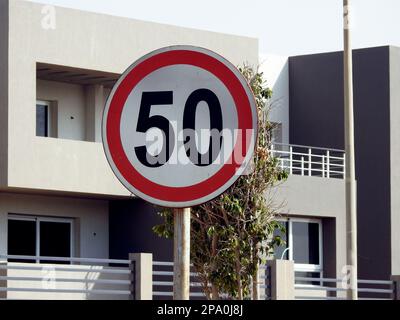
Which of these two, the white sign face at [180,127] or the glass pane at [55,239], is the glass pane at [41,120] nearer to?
the glass pane at [55,239]

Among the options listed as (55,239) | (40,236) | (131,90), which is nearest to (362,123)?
(55,239)

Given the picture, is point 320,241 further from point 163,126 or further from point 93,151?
point 163,126

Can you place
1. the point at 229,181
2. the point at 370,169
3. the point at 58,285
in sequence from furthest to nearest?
the point at 370,169
the point at 58,285
the point at 229,181

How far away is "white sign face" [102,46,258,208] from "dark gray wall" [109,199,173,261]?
2047 centimetres

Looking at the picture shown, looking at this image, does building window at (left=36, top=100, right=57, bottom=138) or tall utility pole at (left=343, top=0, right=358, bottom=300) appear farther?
building window at (left=36, top=100, right=57, bottom=138)

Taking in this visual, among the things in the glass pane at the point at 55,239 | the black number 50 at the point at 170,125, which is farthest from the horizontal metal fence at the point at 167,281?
A: the black number 50 at the point at 170,125

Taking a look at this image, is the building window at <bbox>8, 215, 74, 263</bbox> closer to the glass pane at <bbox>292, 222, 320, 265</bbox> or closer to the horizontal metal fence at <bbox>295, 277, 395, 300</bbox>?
the glass pane at <bbox>292, 222, 320, 265</bbox>

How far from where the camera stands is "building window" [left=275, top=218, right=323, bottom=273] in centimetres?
2608

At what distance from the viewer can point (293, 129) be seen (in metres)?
31.1

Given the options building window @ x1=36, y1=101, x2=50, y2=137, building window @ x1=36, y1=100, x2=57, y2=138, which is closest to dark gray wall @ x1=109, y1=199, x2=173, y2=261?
building window @ x1=36, y1=100, x2=57, y2=138

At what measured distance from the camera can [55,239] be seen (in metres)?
25.8

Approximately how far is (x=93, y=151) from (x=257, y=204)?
20.1 feet
